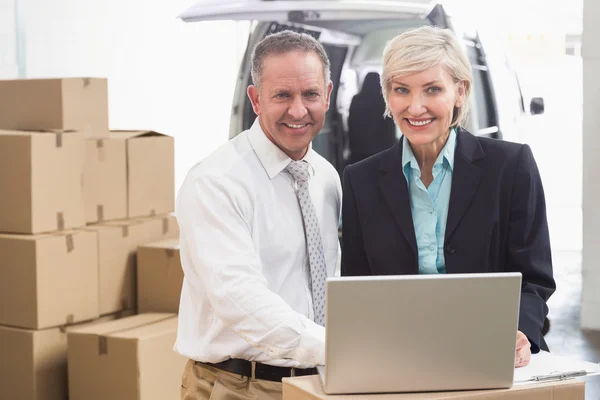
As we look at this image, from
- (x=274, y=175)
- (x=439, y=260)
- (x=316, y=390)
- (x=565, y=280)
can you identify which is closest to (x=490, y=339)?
(x=316, y=390)

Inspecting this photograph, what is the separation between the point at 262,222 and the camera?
1687mm

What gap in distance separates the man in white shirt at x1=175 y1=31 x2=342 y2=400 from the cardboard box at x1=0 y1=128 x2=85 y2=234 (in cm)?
133

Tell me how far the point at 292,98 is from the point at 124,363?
1.51 metres

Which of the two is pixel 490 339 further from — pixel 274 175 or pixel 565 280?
pixel 565 280

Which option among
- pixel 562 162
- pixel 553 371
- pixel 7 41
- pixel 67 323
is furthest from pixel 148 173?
pixel 562 162

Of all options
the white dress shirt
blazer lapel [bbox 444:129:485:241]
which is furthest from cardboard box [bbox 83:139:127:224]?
blazer lapel [bbox 444:129:485:241]

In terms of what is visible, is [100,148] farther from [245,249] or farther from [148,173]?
[245,249]

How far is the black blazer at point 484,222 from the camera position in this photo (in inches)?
61.0

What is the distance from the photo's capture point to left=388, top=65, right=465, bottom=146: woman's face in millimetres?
1552

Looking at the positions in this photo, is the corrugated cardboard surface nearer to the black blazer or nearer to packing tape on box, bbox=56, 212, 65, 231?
packing tape on box, bbox=56, 212, 65, 231

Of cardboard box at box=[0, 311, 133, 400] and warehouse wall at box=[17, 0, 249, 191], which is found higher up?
warehouse wall at box=[17, 0, 249, 191]

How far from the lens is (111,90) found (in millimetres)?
4789

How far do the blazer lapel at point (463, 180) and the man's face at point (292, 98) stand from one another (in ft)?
0.95

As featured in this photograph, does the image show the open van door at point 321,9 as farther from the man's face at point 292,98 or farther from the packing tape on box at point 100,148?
the man's face at point 292,98
